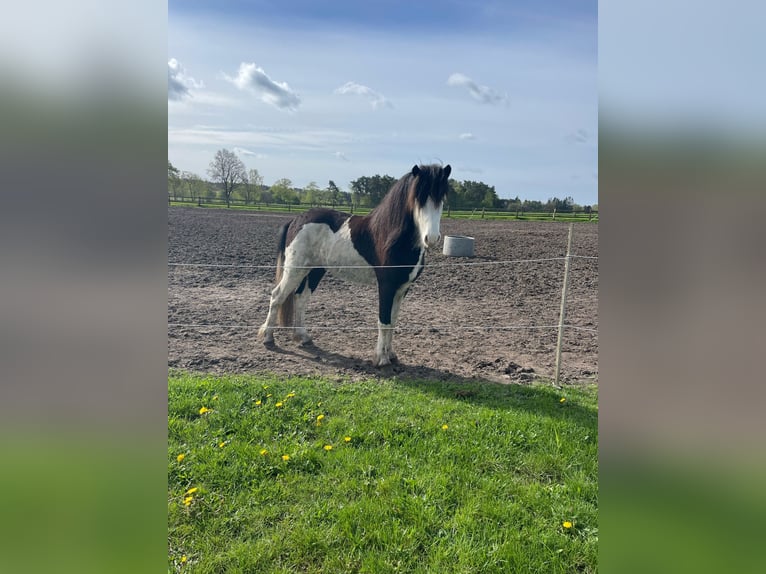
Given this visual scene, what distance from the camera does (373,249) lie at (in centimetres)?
491

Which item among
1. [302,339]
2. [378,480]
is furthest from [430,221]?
[378,480]

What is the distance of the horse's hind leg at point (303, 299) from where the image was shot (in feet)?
17.4

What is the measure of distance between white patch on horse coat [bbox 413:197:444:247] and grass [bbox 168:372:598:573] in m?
1.48

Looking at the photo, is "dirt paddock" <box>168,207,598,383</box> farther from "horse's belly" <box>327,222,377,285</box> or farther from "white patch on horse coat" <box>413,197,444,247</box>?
"white patch on horse coat" <box>413,197,444,247</box>

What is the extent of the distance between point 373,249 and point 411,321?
66.1 inches

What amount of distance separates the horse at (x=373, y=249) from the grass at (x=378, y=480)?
47.3 inches

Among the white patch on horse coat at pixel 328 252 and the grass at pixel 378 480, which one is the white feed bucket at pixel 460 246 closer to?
the white patch on horse coat at pixel 328 252

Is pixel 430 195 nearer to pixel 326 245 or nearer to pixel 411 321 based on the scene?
pixel 326 245

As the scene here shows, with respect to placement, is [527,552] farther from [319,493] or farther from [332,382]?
[332,382]

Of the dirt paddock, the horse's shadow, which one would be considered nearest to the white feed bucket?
the dirt paddock

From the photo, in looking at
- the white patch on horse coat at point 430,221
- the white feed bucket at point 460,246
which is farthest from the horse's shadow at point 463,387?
the white feed bucket at point 460,246

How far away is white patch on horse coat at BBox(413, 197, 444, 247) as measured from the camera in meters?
4.24
